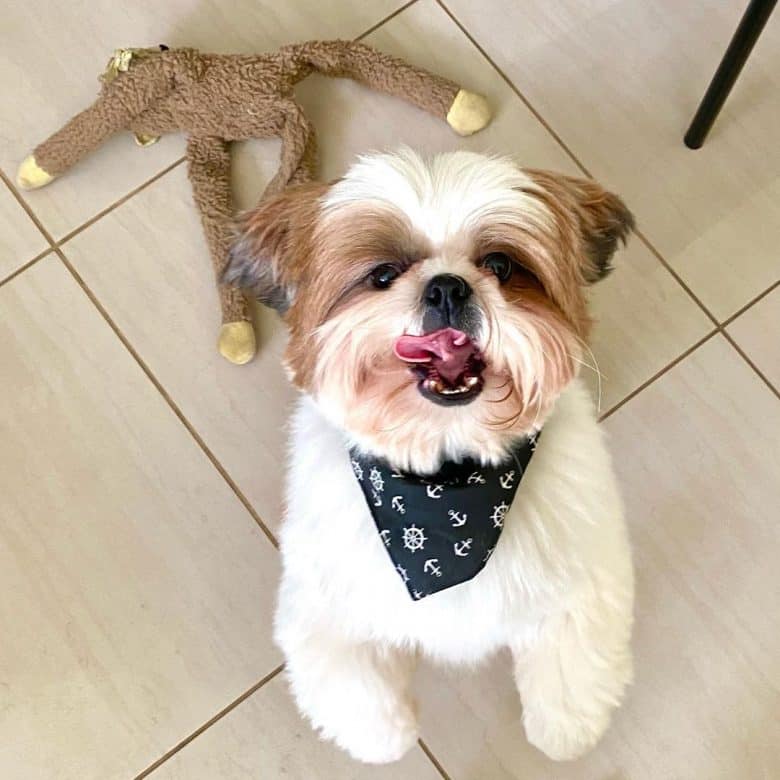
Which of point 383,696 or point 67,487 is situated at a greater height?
point 67,487

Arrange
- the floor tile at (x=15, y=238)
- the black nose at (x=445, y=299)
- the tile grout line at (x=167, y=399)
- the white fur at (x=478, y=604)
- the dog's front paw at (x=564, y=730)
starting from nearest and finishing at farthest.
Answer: the black nose at (x=445, y=299)
the white fur at (x=478, y=604)
the dog's front paw at (x=564, y=730)
the tile grout line at (x=167, y=399)
the floor tile at (x=15, y=238)

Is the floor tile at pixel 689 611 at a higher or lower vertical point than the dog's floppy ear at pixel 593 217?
lower

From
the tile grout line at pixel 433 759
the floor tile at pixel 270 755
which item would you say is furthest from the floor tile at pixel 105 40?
the tile grout line at pixel 433 759

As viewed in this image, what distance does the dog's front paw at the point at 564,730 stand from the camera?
153cm

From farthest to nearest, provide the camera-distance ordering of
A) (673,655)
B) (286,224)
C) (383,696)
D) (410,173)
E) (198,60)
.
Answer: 1. (198,60)
2. (673,655)
3. (383,696)
4. (286,224)
5. (410,173)

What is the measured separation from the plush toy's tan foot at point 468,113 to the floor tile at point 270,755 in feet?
3.22

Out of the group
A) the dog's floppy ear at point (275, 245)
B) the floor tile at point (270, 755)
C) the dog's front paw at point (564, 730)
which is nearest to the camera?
the dog's floppy ear at point (275, 245)

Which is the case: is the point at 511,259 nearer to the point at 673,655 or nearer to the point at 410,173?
the point at 410,173

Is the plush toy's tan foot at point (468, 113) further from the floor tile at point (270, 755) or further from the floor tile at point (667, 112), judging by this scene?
the floor tile at point (270, 755)

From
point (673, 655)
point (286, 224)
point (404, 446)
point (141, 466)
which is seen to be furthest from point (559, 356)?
point (141, 466)

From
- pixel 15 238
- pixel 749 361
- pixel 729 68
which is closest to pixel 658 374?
pixel 749 361

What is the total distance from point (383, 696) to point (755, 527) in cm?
68

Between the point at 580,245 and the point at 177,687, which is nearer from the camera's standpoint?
the point at 580,245

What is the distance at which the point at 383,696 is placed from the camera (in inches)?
57.9
